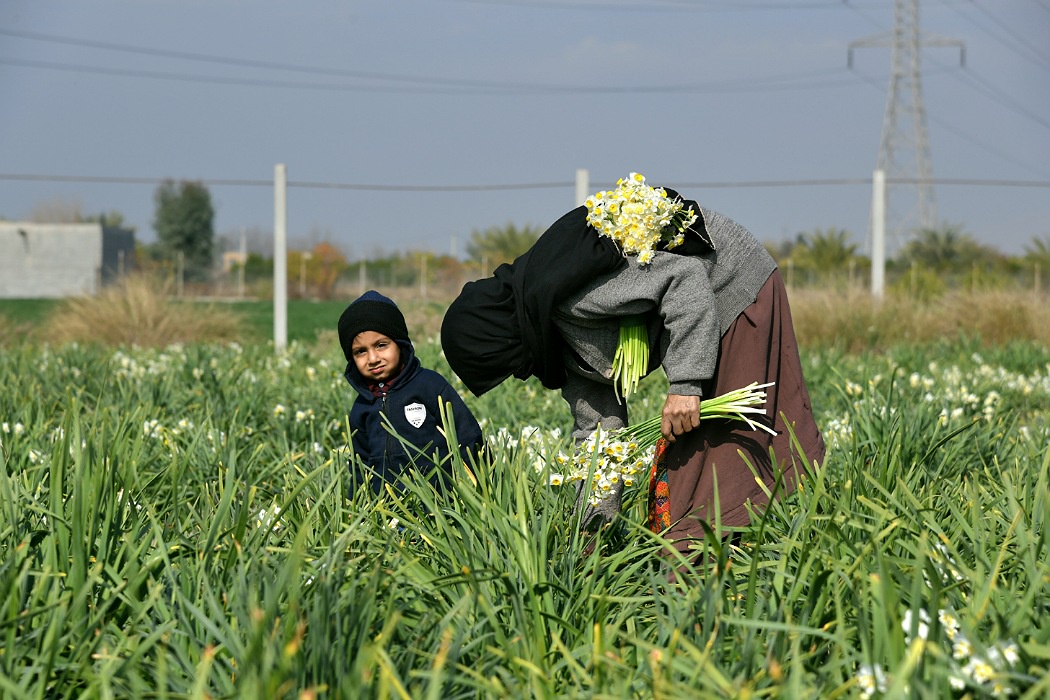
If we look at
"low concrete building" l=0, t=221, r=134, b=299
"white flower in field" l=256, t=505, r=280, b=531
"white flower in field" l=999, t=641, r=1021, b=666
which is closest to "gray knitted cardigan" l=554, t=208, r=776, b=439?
"white flower in field" l=256, t=505, r=280, b=531

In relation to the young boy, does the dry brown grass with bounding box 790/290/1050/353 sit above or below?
above

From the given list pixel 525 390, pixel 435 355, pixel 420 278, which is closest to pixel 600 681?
pixel 525 390

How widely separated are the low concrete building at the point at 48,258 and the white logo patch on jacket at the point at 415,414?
35.6m

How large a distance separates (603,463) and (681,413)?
0.90ft

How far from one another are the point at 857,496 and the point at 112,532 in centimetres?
182

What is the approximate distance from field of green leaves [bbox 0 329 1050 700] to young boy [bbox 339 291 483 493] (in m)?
0.27

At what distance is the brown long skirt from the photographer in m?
3.07

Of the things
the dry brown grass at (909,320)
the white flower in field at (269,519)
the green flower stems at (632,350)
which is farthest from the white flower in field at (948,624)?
the dry brown grass at (909,320)

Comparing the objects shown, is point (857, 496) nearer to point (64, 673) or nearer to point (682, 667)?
point (682, 667)

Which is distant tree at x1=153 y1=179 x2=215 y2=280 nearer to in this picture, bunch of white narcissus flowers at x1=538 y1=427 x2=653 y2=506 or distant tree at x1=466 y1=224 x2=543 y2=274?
distant tree at x1=466 y1=224 x2=543 y2=274

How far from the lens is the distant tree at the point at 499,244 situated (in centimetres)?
1719

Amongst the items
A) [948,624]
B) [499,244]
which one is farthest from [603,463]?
[499,244]

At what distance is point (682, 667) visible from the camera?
1.97 m

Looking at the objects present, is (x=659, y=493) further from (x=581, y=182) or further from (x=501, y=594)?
(x=581, y=182)
